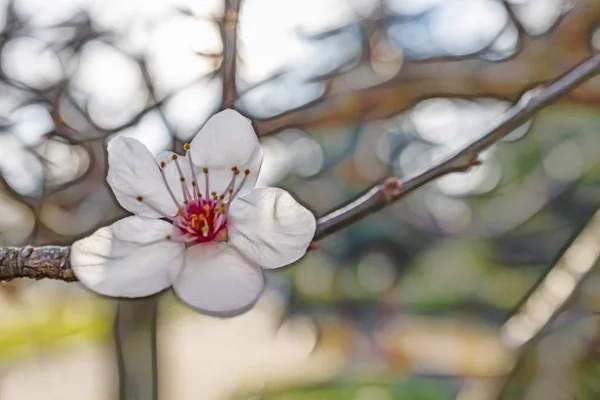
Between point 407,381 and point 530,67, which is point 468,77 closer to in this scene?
point 530,67

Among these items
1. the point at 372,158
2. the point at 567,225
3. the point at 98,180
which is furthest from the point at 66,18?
the point at 567,225

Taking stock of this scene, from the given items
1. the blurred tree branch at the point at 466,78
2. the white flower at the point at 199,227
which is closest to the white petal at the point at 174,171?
the white flower at the point at 199,227

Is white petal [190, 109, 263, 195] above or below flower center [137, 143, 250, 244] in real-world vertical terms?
above

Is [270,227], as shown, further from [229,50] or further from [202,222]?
[229,50]

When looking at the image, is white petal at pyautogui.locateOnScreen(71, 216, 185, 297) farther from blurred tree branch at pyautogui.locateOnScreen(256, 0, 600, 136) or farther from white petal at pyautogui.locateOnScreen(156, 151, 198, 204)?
blurred tree branch at pyautogui.locateOnScreen(256, 0, 600, 136)

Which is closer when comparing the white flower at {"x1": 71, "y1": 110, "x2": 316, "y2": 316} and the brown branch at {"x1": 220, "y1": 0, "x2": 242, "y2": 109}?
the white flower at {"x1": 71, "y1": 110, "x2": 316, "y2": 316}

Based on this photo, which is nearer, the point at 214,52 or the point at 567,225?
the point at 214,52

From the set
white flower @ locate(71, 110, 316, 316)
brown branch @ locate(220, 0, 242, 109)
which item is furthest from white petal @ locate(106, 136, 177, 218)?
brown branch @ locate(220, 0, 242, 109)

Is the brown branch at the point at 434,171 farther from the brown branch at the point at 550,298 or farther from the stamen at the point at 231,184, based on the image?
the brown branch at the point at 550,298
